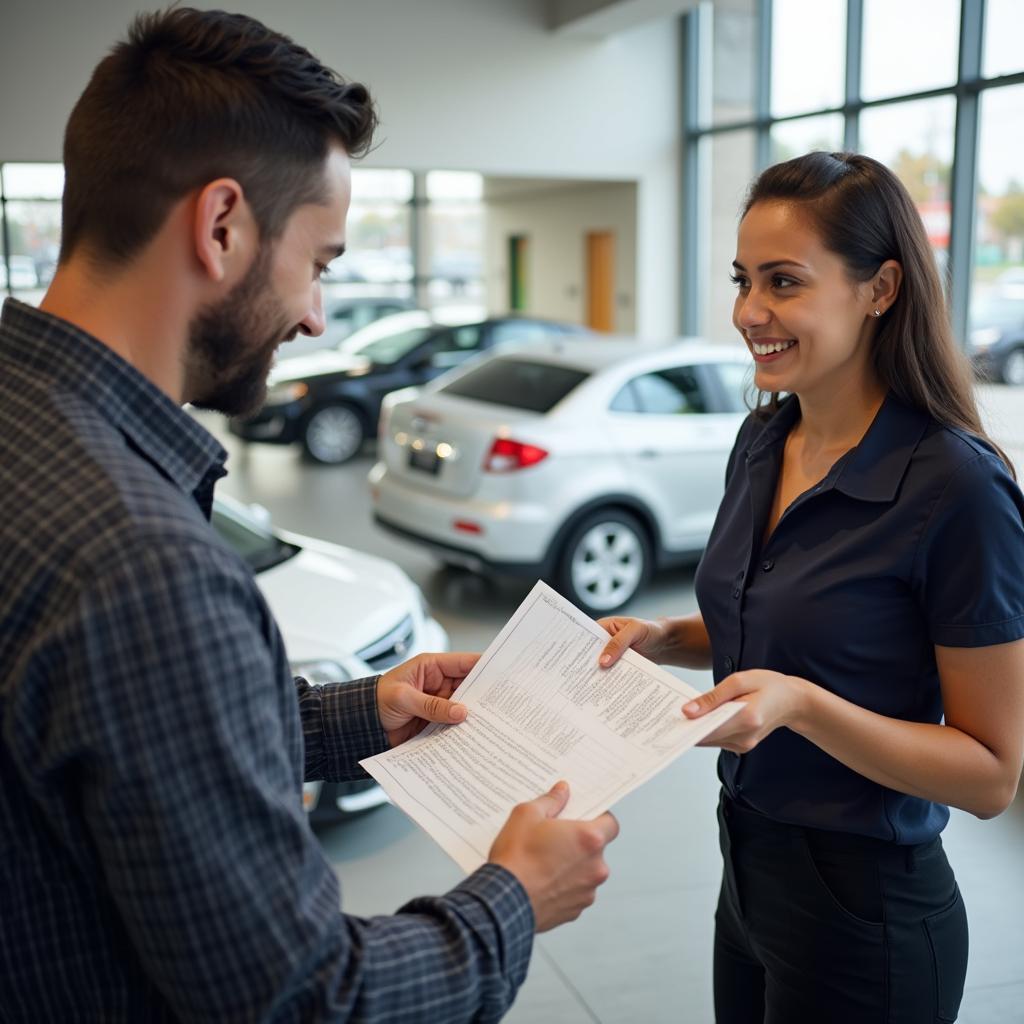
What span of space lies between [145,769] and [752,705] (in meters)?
0.80

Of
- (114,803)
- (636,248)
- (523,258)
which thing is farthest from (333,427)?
(114,803)

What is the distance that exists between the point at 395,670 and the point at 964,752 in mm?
837

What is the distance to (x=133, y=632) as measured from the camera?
0.96 metres

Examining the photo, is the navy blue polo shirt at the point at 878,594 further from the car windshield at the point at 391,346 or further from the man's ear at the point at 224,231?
the car windshield at the point at 391,346

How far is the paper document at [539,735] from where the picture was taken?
54.1 inches

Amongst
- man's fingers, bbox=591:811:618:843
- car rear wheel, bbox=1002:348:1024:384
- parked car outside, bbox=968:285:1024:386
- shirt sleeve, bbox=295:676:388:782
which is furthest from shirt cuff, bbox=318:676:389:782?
car rear wheel, bbox=1002:348:1024:384

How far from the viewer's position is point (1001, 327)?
9484 mm

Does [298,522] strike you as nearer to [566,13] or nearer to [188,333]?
[566,13]

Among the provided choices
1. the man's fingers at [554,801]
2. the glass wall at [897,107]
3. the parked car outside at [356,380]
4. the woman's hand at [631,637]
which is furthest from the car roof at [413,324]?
the man's fingers at [554,801]

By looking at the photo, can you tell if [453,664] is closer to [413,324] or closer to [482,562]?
[482,562]

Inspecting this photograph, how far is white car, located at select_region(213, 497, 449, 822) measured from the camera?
382 cm

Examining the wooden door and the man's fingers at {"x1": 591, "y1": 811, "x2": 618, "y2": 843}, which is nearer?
the man's fingers at {"x1": 591, "y1": 811, "x2": 618, "y2": 843}

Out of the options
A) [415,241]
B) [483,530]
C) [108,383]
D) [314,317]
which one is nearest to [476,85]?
[483,530]

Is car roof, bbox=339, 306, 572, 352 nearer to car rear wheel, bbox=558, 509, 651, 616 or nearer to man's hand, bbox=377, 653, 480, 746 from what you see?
car rear wheel, bbox=558, 509, 651, 616
